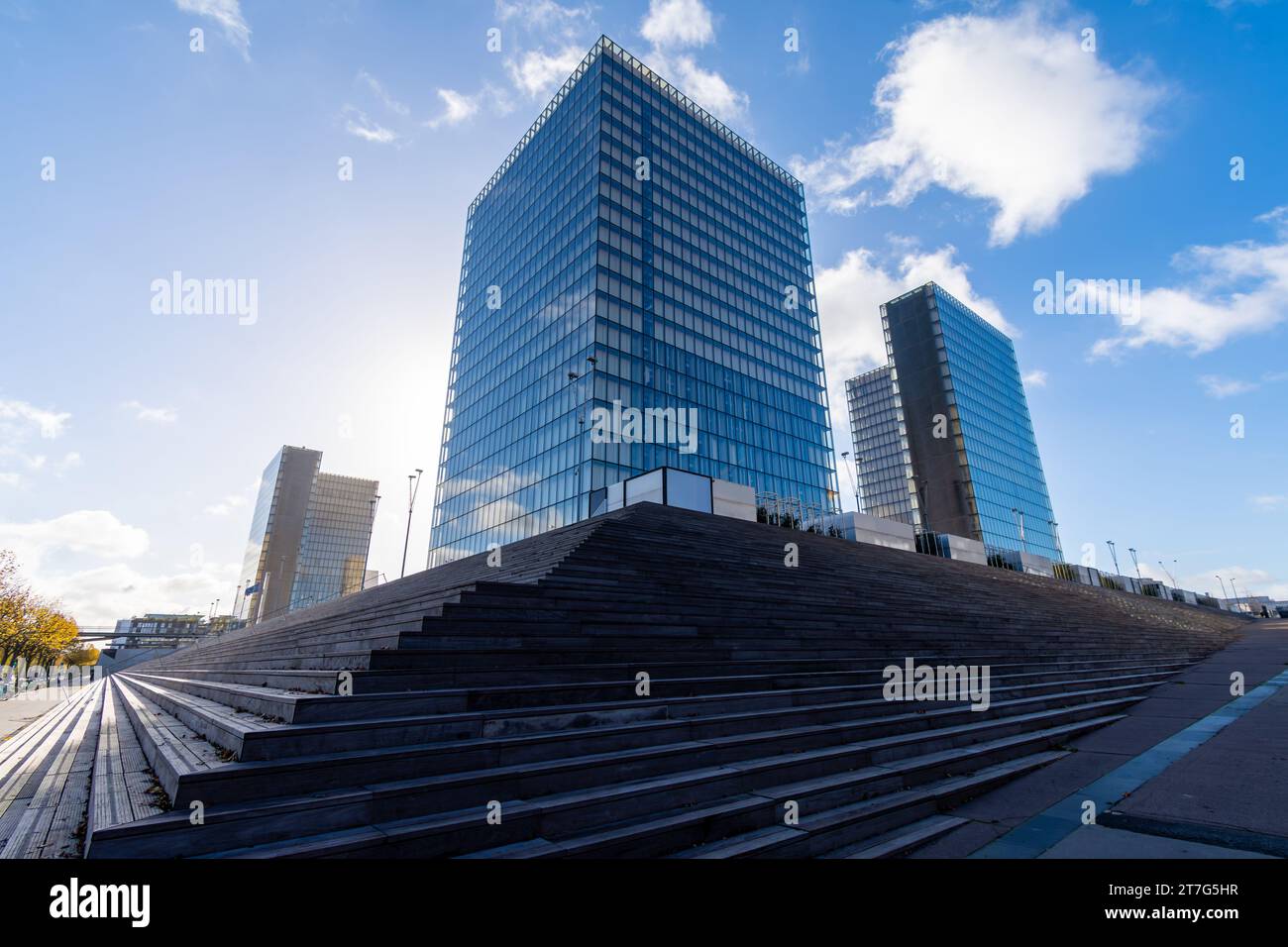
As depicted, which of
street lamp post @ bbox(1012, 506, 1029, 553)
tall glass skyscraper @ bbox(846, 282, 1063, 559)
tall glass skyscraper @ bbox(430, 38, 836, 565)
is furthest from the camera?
street lamp post @ bbox(1012, 506, 1029, 553)

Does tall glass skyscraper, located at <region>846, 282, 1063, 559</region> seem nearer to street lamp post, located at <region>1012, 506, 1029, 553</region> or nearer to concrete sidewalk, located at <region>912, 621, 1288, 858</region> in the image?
street lamp post, located at <region>1012, 506, 1029, 553</region>

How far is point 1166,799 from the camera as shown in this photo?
4.99 m

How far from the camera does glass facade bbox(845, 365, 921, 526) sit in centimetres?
9056

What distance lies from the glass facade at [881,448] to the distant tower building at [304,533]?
4293 inches

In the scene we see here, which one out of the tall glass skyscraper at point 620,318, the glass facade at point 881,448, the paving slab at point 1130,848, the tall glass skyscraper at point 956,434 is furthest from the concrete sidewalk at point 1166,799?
the glass facade at point 881,448

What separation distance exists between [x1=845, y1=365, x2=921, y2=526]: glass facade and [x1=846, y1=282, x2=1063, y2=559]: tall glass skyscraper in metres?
0.21

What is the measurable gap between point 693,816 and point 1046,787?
4.20 meters

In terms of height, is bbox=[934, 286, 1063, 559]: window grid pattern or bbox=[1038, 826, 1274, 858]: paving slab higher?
bbox=[934, 286, 1063, 559]: window grid pattern

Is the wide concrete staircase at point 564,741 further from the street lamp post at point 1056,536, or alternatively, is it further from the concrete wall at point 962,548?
the street lamp post at point 1056,536

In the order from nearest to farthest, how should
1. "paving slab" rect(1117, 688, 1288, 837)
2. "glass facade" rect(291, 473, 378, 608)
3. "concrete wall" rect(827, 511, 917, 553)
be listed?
"paving slab" rect(1117, 688, 1288, 837) < "concrete wall" rect(827, 511, 917, 553) < "glass facade" rect(291, 473, 378, 608)

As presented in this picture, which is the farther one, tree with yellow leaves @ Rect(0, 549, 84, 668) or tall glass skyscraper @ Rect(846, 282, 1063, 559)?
tall glass skyscraper @ Rect(846, 282, 1063, 559)

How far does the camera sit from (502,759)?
172 inches

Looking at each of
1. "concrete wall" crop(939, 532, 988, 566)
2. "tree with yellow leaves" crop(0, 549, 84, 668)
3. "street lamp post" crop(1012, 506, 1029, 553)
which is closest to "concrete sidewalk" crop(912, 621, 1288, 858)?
"concrete wall" crop(939, 532, 988, 566)

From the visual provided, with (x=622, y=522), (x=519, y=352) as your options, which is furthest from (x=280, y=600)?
(x=622, y=522)
